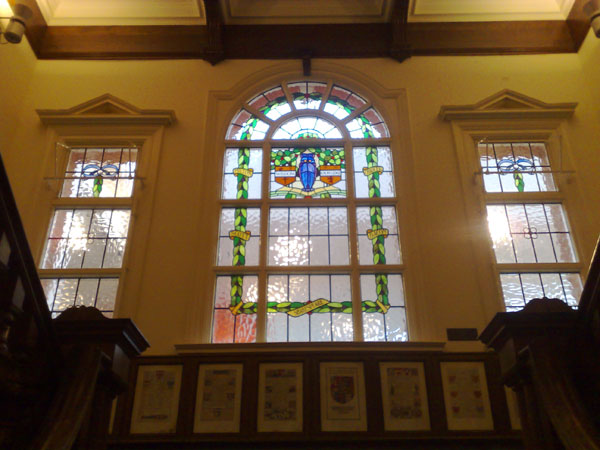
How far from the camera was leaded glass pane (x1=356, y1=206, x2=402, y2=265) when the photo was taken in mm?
5297

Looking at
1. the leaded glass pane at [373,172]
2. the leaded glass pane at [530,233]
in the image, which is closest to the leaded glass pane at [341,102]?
the leaded glass pane at [373,172]

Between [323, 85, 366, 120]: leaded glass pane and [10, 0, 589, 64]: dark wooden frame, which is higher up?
[10, 0, 589, 64]: dark wooden frame

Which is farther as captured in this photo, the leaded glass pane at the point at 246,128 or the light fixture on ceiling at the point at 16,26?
the leaded glass pane at the point at 246,128

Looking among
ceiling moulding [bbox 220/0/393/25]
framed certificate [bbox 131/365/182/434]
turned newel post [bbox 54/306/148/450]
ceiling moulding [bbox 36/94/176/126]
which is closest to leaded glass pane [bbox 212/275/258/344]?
framed certificate [bbox 131/365/182/434]

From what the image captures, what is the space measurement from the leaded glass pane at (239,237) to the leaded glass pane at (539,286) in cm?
218

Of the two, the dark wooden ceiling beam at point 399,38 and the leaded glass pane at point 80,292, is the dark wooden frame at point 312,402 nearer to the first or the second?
the leaded glass pane at point 80,292

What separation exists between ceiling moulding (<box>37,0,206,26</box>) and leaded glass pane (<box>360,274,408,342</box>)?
345cm

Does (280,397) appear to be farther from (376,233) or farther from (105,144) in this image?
(105,144)

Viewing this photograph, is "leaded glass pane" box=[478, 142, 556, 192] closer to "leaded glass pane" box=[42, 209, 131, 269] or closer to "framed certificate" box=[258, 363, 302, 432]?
"framed certificate" box=[258, 363, 302, 432]

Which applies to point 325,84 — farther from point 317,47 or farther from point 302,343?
point 302,343

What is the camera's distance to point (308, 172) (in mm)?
5840

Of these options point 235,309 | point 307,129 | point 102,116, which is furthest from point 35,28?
point 235,309

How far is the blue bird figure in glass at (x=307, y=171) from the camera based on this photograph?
18.9 feet

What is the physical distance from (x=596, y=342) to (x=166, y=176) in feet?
13.7
